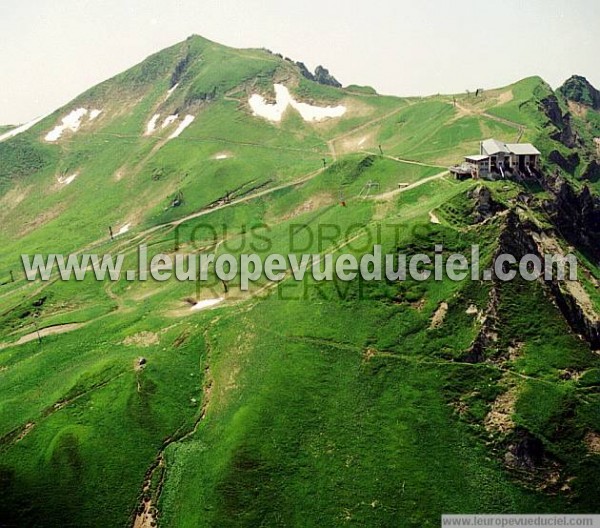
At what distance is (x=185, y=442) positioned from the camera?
7394cm

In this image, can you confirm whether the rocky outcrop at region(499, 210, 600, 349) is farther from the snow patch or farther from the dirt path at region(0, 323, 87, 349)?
the dirt path at region(0, 323, 87, 349)

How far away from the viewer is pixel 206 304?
10025 centimetres

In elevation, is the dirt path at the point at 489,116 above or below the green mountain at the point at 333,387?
above

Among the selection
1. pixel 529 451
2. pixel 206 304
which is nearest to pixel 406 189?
pixel 206 304

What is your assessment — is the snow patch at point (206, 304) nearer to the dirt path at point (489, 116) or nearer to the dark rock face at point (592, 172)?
the dirt path at point (489, 116)

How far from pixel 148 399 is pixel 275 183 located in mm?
93659

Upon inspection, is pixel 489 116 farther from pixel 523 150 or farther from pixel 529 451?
pixel 529 451

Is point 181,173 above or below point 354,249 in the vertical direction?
above

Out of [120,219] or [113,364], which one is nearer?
[113,364]

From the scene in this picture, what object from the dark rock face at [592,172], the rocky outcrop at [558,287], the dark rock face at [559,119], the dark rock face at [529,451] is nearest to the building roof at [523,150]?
the rocky outcrop at [558,287]

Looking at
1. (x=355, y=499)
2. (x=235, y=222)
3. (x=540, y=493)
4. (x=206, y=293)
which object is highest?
(x=235, y=222)

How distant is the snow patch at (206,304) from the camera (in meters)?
99.1

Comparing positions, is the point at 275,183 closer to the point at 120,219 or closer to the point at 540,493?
the point at 120,219

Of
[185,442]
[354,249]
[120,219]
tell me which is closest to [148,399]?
[185,442]
